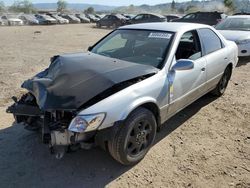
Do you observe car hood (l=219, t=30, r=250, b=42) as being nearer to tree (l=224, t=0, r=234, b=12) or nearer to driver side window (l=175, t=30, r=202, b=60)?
driver side window (l=175, t=30, r=202, b=60)

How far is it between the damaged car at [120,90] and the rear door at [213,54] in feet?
0.10

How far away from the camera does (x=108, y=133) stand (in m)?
2.83

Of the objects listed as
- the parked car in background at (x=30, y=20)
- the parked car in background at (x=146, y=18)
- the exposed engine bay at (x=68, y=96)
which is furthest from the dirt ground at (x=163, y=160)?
the parked car in background at (x=30, y=20)

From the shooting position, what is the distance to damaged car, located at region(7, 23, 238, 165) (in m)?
2.78

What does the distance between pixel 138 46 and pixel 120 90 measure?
1269 mm

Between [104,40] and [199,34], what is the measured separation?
1.64m

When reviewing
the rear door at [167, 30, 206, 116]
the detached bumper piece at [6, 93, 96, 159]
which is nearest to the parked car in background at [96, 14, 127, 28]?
the rear door at [167, 30, 206, 116]

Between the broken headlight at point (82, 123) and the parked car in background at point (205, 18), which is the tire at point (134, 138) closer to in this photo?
the broken headlight at point (82, 123)

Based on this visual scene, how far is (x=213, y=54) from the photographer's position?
4691 millimetres

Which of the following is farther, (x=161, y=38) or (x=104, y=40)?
(x=104, y=40)

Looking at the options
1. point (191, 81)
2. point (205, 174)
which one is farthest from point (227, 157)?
point (191, 81)

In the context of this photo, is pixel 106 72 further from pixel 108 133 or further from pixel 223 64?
pixel 223 64

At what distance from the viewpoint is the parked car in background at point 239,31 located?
8.57 m

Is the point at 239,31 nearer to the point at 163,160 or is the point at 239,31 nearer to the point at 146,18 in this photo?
the point at 163,160
